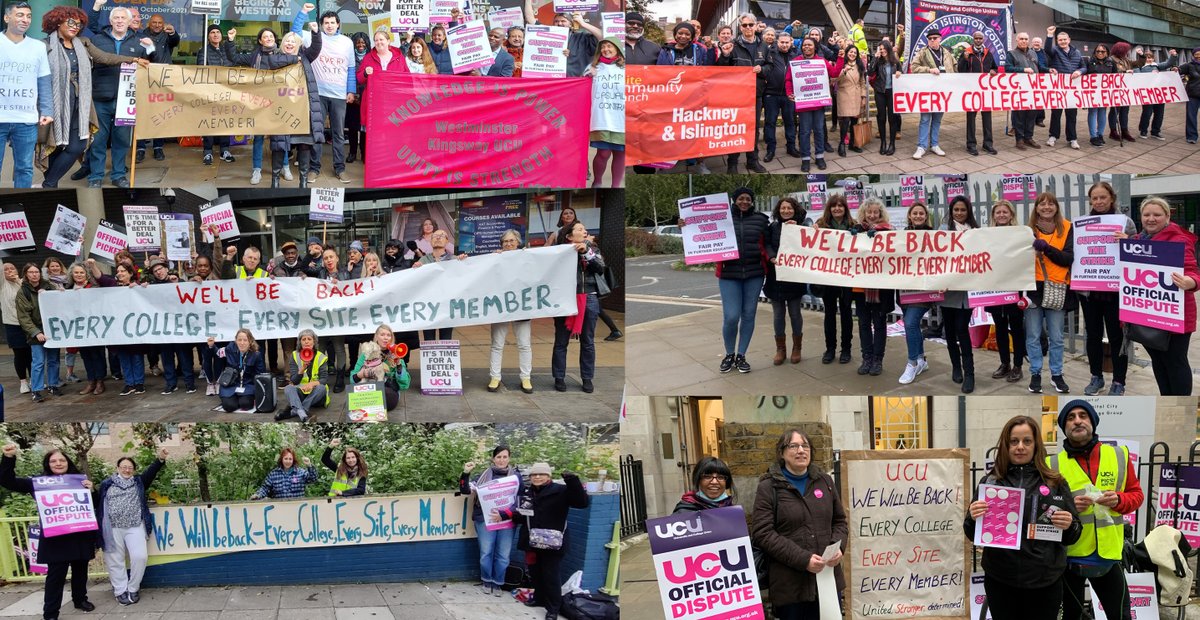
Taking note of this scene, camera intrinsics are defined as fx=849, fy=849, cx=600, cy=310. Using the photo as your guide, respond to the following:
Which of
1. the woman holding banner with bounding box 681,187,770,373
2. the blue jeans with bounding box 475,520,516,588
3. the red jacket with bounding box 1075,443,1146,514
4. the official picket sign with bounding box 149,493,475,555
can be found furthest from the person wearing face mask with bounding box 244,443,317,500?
the red jacket with bounding box 1075,443,1146,514

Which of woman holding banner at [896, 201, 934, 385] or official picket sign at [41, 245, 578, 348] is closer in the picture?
woman holding banner at [896, 201, 934, 385]

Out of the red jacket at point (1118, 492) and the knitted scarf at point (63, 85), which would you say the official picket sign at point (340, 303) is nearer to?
the knitted scarf at point (63, 85)

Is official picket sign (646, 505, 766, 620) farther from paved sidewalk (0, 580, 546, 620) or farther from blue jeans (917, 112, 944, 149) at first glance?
blue jeans (917, 112, 944, 149)

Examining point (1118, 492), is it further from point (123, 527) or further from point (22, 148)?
point (22, 148)

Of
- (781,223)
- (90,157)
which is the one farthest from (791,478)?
(90,157)

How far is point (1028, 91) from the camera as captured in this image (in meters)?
9.24

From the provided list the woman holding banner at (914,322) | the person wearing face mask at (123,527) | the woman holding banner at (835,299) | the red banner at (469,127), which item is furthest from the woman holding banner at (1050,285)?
the person wearing face mask at (123,527)

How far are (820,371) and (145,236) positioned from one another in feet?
23.2

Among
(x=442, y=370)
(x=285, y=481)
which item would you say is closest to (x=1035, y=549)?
(x=442, y=370)

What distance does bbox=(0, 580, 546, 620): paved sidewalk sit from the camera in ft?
22.6

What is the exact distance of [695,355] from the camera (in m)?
7.65

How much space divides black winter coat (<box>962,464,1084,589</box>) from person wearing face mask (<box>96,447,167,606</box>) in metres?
6.56

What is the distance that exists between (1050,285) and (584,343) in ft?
13.2

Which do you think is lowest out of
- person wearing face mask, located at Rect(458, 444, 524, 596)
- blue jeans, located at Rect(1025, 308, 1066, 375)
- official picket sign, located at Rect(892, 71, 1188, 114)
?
person wearing face mask, located at Rect(458, 444, 524, 596)
